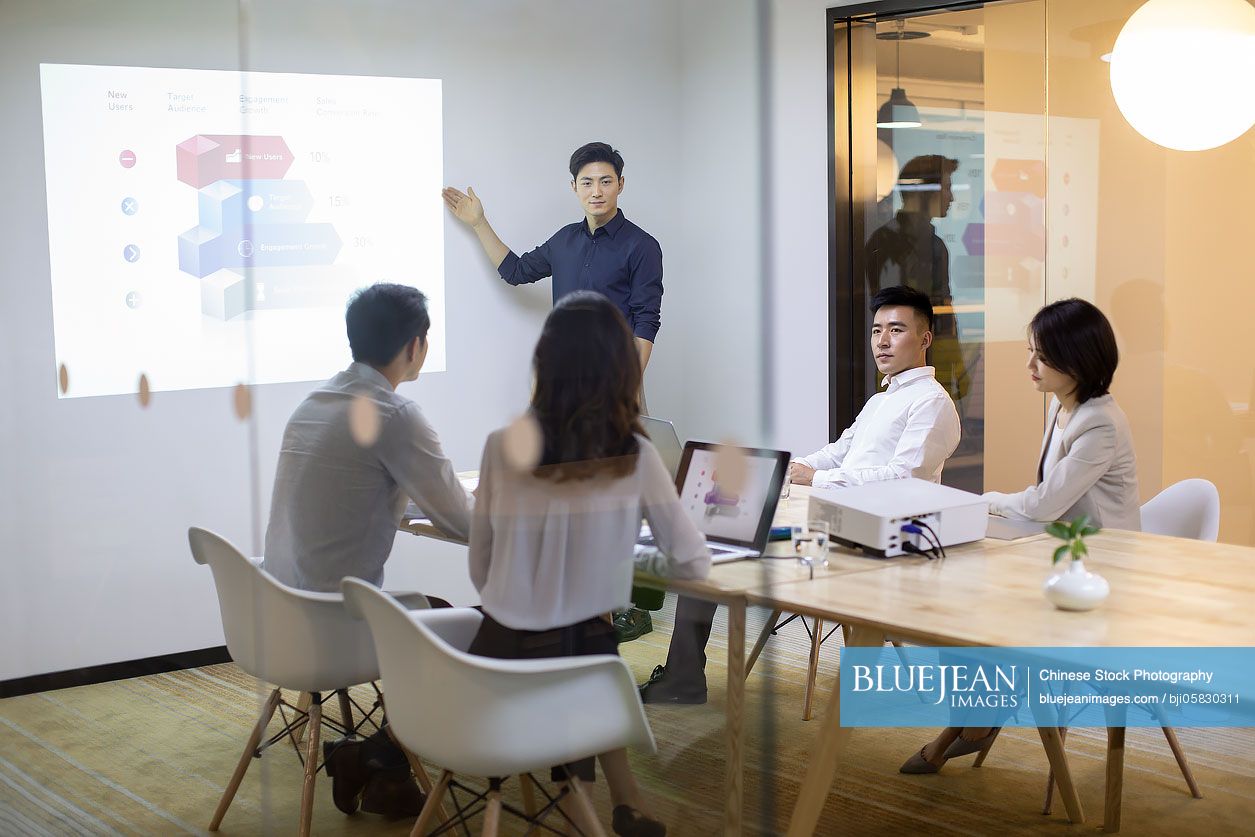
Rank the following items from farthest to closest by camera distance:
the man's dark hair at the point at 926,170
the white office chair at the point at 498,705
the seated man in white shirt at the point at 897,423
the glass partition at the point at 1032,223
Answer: the man's dark hair at the point at 926,170 < the glass partition at the point at 1032,223 < the seated man in white shirt at the point at 897,423 < the white office chair at the point at 498,705

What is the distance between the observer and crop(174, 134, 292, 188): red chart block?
2529mm

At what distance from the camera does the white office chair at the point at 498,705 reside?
2.09 meters

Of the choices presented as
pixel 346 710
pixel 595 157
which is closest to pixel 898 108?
pixel 595 157

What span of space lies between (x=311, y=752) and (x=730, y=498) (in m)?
1.09

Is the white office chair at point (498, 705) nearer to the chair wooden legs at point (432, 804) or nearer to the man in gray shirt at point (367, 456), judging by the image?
the chair wooden legs at point (432, 804)

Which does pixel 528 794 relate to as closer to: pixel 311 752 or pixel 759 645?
pixel 759 645

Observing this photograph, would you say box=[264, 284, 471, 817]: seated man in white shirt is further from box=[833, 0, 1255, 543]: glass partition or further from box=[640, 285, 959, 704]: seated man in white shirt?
box=[833, 0, 1255, 543]: glass partition

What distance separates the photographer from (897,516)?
8.68 feet

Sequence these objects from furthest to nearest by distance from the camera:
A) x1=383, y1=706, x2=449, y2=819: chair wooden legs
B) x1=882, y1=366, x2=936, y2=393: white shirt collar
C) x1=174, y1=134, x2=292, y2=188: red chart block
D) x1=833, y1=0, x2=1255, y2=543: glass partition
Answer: x1=833, y1=0, x2=1255, y2=543: glass partition, x1=882, y1=366, x2=936, y2=393: white shirt collar, x1=174, y1=134, x2=292, y2=188: red chart block, x1=383, y1=706, x2=449, y2=819: chair wooden legs

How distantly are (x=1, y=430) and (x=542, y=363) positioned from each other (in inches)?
55.2

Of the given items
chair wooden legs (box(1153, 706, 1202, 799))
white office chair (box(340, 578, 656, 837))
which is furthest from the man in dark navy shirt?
chair wooden legs (box(1153, 706, 1202, 799))

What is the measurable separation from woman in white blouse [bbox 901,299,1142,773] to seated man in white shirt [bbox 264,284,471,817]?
1.55 m

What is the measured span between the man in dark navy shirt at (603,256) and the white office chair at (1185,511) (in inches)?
70.7

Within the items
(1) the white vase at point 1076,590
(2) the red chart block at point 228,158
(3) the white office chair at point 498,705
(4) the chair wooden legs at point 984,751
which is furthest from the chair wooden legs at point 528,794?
(4) the chair wooden legs at point 984,751
